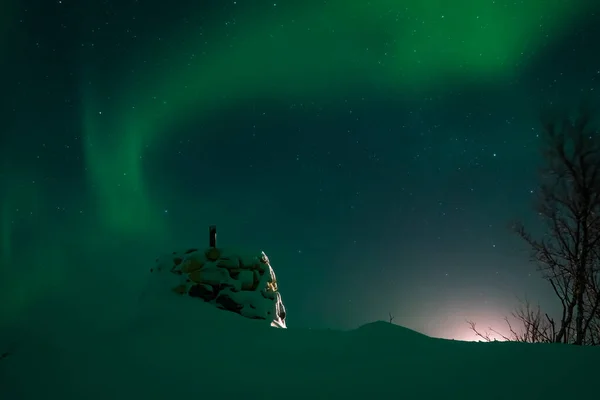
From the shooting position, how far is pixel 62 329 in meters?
3.79

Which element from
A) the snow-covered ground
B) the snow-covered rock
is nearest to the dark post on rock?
the snow-covered rock

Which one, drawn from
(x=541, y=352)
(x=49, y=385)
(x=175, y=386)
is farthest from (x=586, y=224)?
(x=49, y=385)

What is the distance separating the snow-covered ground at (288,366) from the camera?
2377 millimetres

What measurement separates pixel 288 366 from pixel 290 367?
26mm

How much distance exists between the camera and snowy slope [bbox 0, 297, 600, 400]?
7.80 ft

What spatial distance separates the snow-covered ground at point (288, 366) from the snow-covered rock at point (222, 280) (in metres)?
1.98

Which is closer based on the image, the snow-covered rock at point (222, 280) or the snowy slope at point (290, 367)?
the snowy slope at point (290, 367)

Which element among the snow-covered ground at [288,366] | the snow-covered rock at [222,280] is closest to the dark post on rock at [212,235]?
the snow-covered rock at [222,280]

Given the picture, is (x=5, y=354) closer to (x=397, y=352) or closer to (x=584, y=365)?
(x=397, y=352)

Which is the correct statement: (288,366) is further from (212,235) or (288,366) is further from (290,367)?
(212,235)

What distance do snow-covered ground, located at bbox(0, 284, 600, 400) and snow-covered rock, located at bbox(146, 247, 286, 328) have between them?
1.98 meters

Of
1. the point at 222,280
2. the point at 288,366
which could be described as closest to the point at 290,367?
the point at 288,366

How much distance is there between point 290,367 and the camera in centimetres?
279

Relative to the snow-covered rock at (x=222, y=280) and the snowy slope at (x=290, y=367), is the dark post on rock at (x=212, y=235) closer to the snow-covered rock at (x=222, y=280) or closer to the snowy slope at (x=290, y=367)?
the snow-covered rock at (x=222, y=280)
